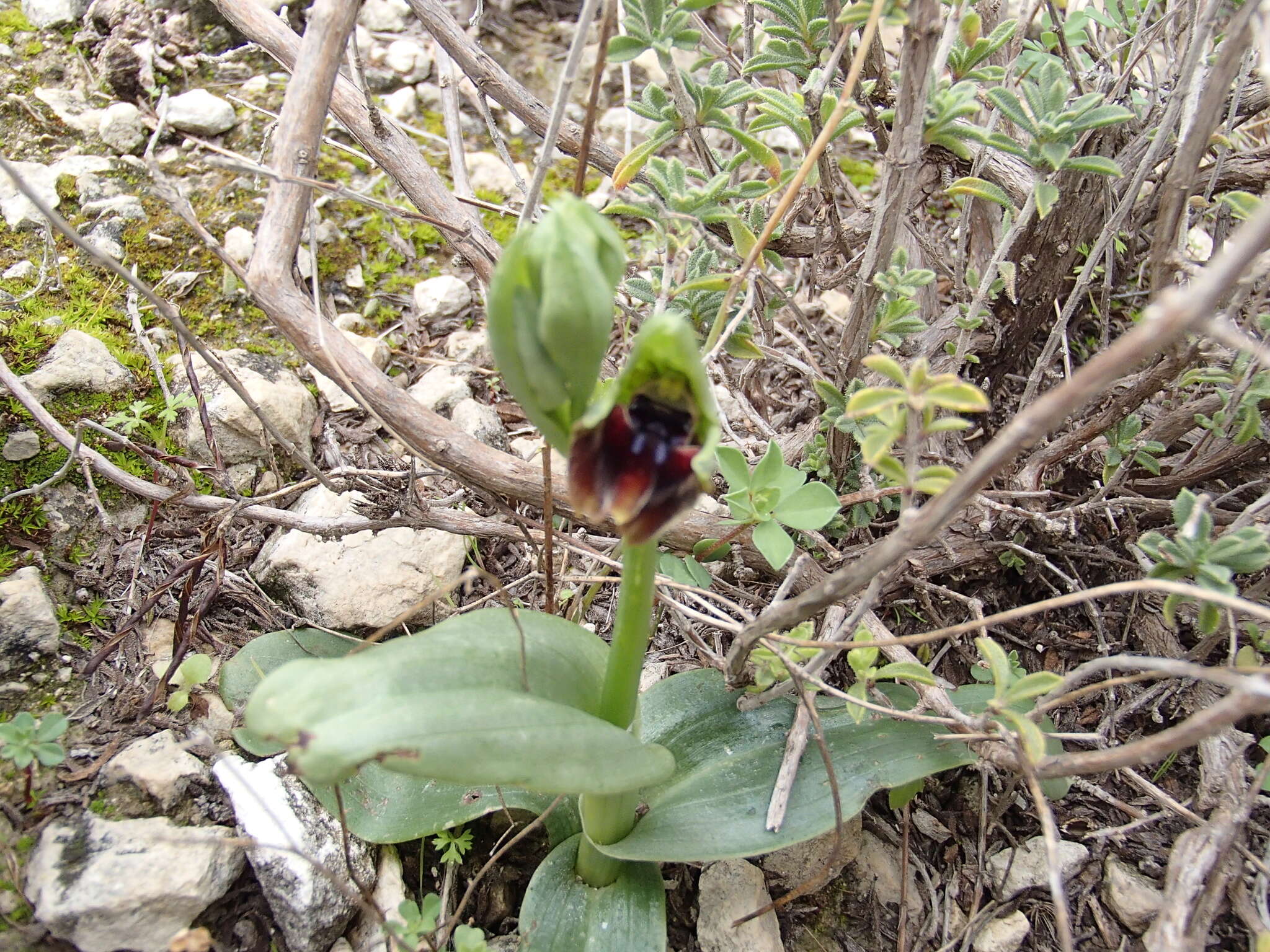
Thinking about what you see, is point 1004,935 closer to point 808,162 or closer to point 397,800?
point 397,800

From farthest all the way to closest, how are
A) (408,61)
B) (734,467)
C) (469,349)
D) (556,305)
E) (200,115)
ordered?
(408,61)
(200,115)
(469,349)
(734,467)
(556,305)

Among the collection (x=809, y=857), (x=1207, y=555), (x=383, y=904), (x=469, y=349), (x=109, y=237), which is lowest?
(x=383, y=904)

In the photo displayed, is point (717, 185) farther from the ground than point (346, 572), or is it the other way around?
point (717, 185)

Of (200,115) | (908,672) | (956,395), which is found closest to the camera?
(956,395)

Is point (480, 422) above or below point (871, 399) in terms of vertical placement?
below

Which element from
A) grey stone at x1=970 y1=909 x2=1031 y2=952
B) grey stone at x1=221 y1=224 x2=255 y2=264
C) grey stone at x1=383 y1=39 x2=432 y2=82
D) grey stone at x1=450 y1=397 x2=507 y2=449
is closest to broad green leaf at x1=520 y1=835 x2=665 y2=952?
grey stone at x1=970 y1=909 x2=1031 y2=952

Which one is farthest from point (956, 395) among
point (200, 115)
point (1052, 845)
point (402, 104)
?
point (200, 115)

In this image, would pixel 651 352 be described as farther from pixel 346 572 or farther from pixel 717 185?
pixel 346 572

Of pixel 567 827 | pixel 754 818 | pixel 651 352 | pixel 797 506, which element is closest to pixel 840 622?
pixel 797 506
